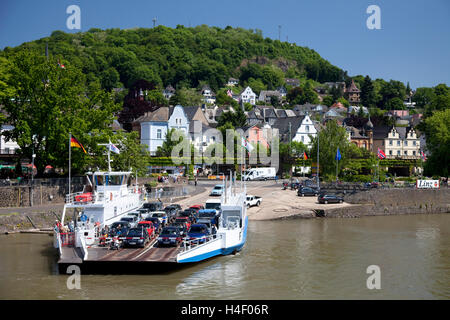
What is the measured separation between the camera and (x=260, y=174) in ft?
300

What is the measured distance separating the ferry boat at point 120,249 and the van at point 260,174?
43.4 metres

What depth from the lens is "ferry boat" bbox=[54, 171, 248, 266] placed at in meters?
31.3

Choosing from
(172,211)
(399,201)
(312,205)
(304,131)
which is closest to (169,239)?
(172,211)

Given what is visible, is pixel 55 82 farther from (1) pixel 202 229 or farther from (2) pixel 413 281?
(2) pixel 413 281

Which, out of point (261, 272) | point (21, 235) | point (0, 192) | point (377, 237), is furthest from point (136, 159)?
point (261, 272)

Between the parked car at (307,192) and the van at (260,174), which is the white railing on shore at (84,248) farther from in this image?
the van at (260,174)

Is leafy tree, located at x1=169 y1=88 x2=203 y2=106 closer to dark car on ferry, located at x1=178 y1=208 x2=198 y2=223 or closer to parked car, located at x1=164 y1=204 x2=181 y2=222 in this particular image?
parked car, located at x1=164 y1=204 x2=181 y2=222

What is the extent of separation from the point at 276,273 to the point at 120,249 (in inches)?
419

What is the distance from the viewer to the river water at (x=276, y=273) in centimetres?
2847

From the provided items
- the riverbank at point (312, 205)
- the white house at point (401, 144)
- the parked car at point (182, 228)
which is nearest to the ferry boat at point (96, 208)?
the parked car at point (182, 228)

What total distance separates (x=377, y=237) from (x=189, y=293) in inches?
989

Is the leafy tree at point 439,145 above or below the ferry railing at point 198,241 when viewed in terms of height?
above

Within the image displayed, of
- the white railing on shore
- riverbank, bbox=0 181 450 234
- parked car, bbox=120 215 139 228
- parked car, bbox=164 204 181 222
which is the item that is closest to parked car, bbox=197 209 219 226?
parked car, bbox=164 204 181 222

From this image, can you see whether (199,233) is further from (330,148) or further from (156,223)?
(330,148)
